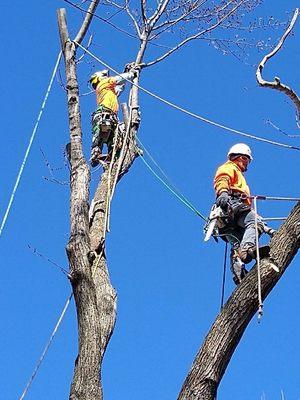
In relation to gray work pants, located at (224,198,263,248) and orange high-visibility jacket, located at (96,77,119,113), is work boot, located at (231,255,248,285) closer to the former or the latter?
gray work pants, located at (224,198,263,248)

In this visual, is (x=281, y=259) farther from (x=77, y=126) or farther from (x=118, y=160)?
(x=118, y=160)

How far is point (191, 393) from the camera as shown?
441cm

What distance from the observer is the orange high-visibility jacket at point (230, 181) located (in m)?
6.11

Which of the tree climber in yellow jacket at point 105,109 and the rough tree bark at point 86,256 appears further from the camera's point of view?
the tree climber in yellow jacket at point 105,109

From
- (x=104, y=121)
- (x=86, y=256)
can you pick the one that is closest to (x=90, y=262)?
(x=86, y=256)

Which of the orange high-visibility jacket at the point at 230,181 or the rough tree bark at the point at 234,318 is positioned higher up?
the orange high-visibility jacket at the point at 230,181

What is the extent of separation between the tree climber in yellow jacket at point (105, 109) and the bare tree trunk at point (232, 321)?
302cm

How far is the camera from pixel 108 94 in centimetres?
830

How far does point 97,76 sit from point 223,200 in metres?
3.18

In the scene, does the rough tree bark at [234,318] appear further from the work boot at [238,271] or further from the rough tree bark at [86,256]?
the work boot at [238,271]

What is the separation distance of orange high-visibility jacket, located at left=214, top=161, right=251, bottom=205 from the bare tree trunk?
1.37m

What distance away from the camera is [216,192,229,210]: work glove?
234 inches

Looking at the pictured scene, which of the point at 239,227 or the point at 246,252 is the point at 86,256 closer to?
the point at 246,252

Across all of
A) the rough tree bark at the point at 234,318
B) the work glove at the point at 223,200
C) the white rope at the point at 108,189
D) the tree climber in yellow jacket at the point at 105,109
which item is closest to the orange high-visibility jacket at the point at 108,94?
the tree climber in yellow jacket at the point at 105,109
